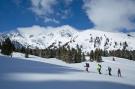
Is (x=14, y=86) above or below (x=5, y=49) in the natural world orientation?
below

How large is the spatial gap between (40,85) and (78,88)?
376 cm

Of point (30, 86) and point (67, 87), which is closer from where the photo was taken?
point (30, 86)

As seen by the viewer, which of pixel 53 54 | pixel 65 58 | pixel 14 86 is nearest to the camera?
Answer: pixel 14 86

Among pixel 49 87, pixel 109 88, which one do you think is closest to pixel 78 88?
pixel 49 87

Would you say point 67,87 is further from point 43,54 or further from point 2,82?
point 43,54

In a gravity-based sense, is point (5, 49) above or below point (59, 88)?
above


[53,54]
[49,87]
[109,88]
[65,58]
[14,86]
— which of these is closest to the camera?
[14,86]

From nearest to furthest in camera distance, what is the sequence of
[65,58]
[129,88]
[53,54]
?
[129,88], [65,58], [53,54]

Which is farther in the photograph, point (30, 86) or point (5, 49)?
point (5, 49)

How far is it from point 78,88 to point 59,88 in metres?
2.16

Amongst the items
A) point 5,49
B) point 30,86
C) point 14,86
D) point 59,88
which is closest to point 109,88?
point 59,88

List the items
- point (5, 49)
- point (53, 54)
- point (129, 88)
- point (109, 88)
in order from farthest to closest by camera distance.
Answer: point (53, 54) → point (5, 49) → point (129, 88) → point (109, 88)

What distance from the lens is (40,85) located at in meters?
22.6

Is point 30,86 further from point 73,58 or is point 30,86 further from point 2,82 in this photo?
point 73,58
